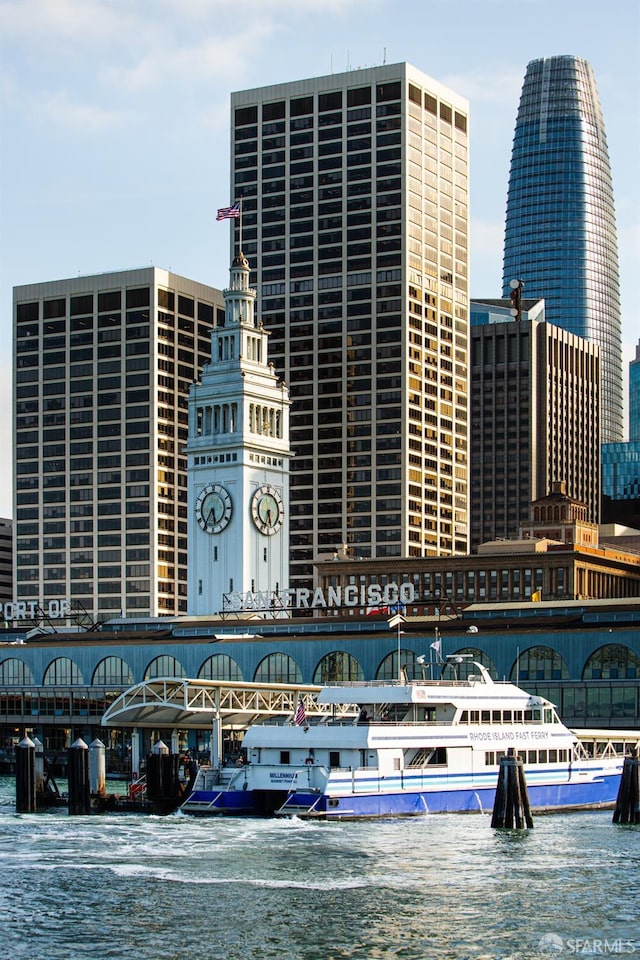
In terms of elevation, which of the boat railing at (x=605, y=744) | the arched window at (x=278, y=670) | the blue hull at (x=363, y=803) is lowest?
the blue hull at (x=363, y=803)

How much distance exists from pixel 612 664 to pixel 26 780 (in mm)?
58685

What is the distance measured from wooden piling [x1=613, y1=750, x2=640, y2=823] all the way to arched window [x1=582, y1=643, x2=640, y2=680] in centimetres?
4178

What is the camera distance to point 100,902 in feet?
272

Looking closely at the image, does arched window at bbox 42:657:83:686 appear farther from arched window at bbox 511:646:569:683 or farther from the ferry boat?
the ferry boat

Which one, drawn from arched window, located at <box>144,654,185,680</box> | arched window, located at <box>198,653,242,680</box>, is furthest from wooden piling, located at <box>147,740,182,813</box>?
arched window, located at <box>144,654,185,680</box>

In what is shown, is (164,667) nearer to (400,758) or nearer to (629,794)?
(400,758)

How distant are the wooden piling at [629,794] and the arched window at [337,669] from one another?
58391 millimetres

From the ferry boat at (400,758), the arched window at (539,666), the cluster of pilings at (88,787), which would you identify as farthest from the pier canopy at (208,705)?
the arched window at (539,666)

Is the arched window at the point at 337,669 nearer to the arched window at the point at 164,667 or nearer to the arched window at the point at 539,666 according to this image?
the arched window at the point at 164,667

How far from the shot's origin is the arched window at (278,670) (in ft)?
582

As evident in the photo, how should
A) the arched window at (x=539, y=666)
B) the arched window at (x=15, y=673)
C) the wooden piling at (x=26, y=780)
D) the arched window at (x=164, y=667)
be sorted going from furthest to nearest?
the arched window at (x=15, y=673)
the arched window at (x=164, y=667)
the arched window at (x=539, y=666)
the wooden piling at (x=26, y=780)

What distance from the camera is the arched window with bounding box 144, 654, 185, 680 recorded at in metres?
185

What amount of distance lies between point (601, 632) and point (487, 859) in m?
65.9

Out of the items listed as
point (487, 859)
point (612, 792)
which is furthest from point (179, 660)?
point (487, 859)
